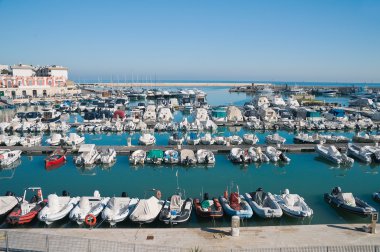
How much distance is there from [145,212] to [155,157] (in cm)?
1253

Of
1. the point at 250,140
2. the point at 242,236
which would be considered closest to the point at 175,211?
the point at 242,236

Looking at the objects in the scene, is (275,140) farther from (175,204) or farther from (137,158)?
(175,204)

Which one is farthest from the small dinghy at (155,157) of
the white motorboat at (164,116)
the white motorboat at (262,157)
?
the white motorboat at (164,116)

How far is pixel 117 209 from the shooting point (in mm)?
17734

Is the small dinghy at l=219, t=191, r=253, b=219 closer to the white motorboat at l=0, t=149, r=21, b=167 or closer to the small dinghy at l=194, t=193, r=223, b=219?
the small dinghy at l=194, t=193, r=223, b=219

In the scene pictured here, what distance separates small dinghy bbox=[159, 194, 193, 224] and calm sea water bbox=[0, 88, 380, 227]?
3.81 m

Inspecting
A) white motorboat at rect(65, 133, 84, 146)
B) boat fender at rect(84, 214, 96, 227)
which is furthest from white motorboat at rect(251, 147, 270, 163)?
white motorboat at rect(65, 133, 84, 146)

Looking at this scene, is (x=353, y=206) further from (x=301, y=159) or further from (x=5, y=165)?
(x=5, y=165)

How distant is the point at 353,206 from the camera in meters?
18.8

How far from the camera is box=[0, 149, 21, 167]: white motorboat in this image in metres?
29.5

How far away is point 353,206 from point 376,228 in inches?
140

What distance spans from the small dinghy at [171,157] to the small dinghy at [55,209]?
11.5 m

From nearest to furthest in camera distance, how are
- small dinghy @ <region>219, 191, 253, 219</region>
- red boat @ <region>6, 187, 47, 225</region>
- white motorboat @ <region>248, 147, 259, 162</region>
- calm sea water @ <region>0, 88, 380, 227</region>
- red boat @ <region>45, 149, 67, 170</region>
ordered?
1. red boat @ <region>6, 187, 47, 225</region>
2. small dinghy @ <region>219, 191, 253, 219</region>
3. calm sea water @ <region>0, 88, 380, 227</region>
4. red boat @ <region>45, 149, 67, 170</region>
5. white motorboat @ <region>248, 147, 259, 162</region>

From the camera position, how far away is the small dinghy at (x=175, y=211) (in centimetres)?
1703
